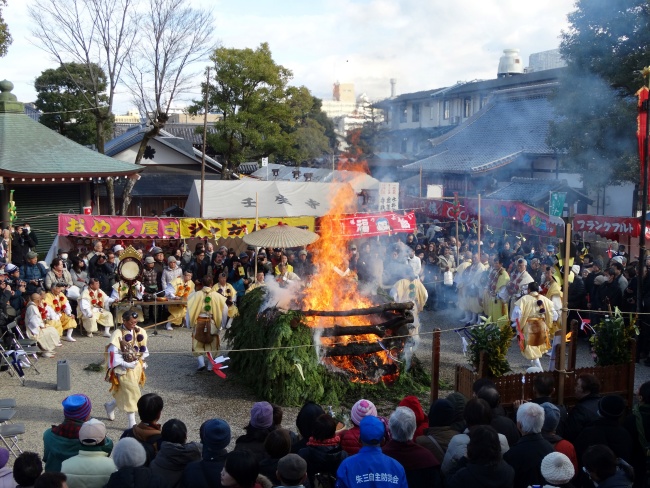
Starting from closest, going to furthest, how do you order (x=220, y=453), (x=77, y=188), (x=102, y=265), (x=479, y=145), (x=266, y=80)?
(x=220, y=453) → (x=102, y=265) → (x=77, y=188) → (x=479, y=145) → (x=266, y=80)

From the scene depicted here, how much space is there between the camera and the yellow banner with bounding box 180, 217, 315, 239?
1842 centimetres

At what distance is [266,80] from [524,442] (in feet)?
96.1

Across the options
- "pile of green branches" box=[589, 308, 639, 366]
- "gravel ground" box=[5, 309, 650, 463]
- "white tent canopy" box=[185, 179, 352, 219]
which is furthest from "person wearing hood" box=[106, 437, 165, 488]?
"white tent canopy" box=[185, 179, 352, 219]

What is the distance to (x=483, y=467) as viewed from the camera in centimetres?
A: 479

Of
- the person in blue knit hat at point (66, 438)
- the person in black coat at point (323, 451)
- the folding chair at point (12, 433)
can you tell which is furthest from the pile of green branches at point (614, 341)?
the folding chair at point (12, 433)

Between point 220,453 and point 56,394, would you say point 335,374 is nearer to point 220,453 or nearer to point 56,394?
point 56,394

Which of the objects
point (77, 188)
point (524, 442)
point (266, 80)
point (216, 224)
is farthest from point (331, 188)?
point (524, 442)

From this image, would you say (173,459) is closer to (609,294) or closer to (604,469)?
(604,469)

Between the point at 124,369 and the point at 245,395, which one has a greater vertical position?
the point at 124,369

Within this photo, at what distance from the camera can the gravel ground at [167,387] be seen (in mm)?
9711

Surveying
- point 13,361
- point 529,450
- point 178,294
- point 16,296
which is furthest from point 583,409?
point 178,294

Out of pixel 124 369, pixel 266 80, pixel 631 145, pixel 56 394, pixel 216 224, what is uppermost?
pixel 266 80

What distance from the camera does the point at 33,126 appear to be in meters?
22.6

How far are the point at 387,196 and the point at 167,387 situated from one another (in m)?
10.7
